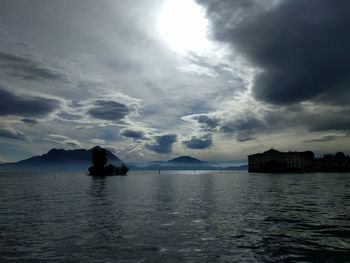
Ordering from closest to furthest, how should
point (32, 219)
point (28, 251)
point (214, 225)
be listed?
point (28, 251), point (214, 225), point (32, 219)

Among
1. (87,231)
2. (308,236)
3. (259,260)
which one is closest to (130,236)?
(87,231)

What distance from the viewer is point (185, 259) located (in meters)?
13.8

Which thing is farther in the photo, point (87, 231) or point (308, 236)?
point (87, 231)

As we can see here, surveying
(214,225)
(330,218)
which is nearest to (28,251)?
(214,225)

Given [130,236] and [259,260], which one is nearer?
[259,260]

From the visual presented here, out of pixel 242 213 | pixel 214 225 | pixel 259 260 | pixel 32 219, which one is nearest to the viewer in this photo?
pixel 259 260

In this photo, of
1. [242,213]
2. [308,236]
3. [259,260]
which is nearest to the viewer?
[259,260]

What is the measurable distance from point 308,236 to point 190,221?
10.7m

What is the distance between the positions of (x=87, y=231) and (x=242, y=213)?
1787cm

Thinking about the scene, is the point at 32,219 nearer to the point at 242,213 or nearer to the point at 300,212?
the point at 242,213

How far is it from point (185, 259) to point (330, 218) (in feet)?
65.4

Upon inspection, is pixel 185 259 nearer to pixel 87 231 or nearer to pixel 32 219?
pixel 87 231

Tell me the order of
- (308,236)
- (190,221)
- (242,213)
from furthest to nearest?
1. (242,213)
2. (190,221)
3. (308,236)

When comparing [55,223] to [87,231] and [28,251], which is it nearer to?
[87,231]
